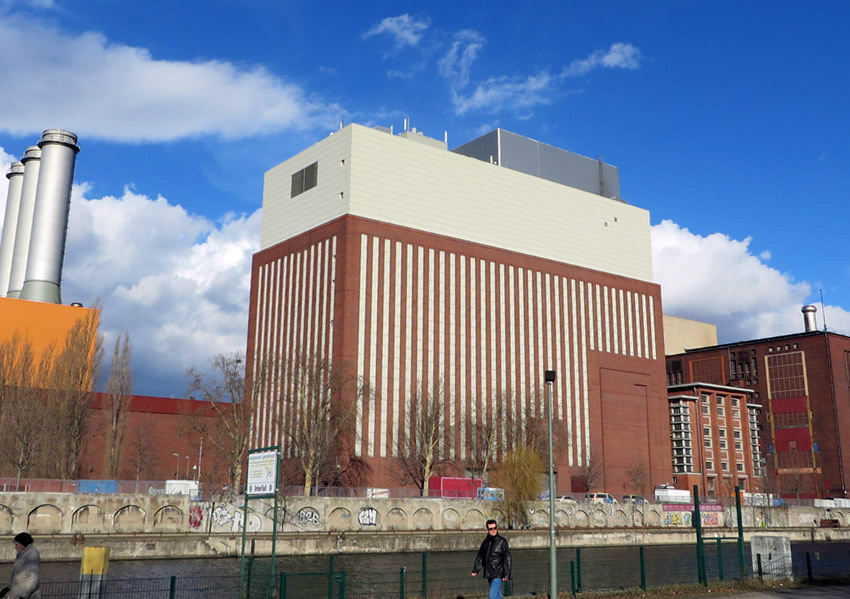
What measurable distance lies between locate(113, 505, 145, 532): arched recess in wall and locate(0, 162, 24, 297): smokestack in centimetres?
6871

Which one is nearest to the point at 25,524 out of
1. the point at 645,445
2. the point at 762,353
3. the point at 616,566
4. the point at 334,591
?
the point at 334,591

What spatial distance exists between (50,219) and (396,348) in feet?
160

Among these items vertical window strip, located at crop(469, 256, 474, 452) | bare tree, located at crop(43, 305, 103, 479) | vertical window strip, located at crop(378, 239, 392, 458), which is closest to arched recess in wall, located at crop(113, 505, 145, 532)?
bare tree, located at crop(43, 305, 103, 479)

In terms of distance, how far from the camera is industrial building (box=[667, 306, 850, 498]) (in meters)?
136

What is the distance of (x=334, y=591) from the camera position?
29.2 m

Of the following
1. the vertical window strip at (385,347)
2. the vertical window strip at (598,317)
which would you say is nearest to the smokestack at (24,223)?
the vertical window strip at (385,347)

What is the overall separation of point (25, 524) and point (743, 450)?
110838mm

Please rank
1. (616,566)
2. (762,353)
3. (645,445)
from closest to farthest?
(616,566) → (645,445) → (762,353)

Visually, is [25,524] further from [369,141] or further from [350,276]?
[369,141]

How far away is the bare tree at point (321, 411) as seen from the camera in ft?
257

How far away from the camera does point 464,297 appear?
100250mm

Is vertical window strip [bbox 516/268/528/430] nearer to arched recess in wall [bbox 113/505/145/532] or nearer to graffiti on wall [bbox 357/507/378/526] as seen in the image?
graffiti on wall [bbox 357/507/378/526]

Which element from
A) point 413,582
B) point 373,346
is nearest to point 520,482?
point 373,346

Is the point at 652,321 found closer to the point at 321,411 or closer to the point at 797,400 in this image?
the point at 797,400
